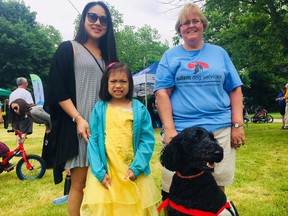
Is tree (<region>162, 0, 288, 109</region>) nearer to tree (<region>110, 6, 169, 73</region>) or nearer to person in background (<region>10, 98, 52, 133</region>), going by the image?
person in background (<region>10, 98, 52, 133</region>)

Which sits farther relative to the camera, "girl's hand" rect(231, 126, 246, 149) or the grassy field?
the grassy field

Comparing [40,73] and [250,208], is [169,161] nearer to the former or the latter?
[250,208]

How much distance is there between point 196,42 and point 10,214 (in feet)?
10.6

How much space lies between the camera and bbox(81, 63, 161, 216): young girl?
221 cm

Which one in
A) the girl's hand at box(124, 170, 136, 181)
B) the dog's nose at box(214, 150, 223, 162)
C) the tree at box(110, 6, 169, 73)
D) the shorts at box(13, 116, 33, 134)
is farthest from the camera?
the tree at box(110, 6, 169, 73)

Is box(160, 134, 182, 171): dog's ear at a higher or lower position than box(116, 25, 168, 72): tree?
lower

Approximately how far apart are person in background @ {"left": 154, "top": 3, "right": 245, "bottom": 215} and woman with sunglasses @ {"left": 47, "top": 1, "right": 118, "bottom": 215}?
0.61m

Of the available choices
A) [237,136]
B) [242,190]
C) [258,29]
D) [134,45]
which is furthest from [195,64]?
[134,45]

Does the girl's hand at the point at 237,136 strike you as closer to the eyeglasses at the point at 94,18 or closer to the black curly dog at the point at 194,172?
the black curly dog at the point at 194,172

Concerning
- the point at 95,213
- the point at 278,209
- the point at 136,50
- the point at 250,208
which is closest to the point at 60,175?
the point at 95,213

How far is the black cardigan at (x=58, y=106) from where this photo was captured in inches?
91.4

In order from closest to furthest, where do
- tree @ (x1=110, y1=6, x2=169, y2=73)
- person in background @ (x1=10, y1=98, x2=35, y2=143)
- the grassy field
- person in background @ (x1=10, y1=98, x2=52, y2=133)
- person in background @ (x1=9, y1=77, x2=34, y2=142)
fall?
the grassy field, person in background @ (x1=10, y1=98, x2=52, y2=133), person in background @ (x1=10, y1=98, x2=35, y2=143), person in background @ (x1=9, y1=77, x2=34, y2=142), tree @ (x1=110, y1=6, x2=169, y2=73)

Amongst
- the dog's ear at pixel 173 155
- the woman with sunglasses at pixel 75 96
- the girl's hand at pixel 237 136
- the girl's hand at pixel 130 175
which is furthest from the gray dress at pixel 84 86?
the girl's hand at pixel 237 136

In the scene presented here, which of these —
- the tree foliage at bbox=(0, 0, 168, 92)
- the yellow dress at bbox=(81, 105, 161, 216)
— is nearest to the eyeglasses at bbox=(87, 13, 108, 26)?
the yellow dress at bbox=(81, 105, 161, 216)
